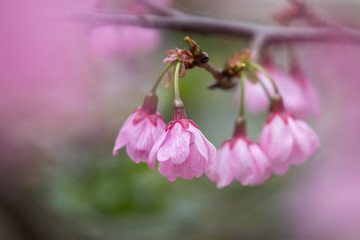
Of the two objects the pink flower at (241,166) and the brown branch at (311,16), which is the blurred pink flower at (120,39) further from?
the pink flower at (241,166)

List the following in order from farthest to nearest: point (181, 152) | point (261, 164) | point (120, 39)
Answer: point (120, 39), point (261, 164), point (181, 152)

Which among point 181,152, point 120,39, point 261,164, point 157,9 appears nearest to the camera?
point 181,152

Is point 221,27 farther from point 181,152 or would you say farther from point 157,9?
point 181,152

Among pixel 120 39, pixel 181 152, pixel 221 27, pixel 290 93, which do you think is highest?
pixel 120 39

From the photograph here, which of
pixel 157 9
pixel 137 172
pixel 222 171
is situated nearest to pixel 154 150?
pixel 222 171

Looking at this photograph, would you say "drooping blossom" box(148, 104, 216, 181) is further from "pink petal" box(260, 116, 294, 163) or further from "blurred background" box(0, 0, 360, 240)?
"blurred background" box(0, 0, 360, 240)

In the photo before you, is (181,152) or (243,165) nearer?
(181,152)

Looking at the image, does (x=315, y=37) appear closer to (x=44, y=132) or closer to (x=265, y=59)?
(x=265, y=59)

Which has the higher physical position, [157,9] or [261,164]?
[157,9]
